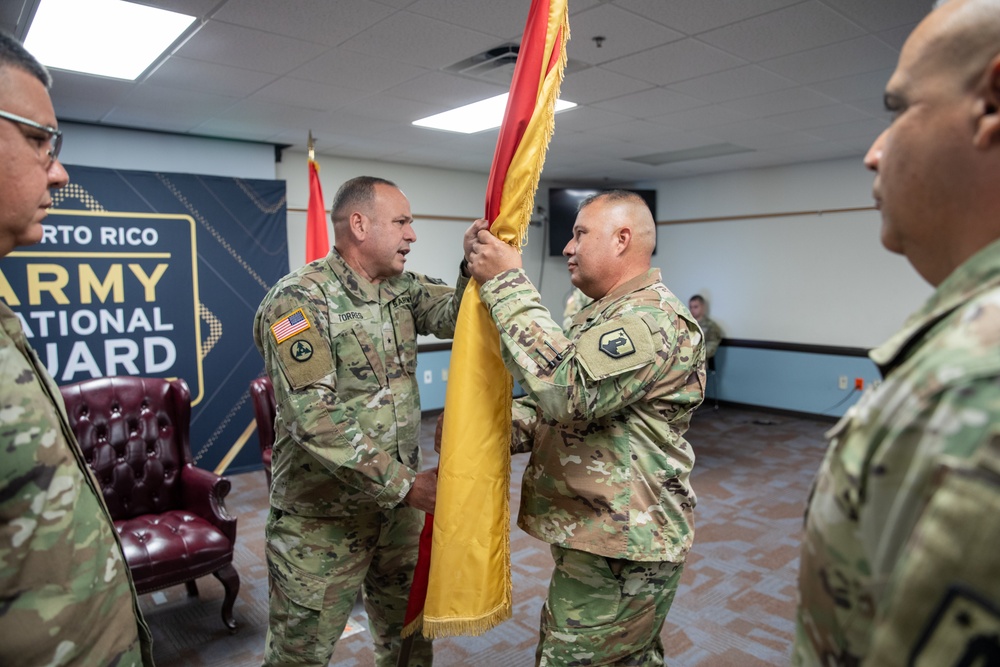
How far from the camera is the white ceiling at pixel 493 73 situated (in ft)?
8.49

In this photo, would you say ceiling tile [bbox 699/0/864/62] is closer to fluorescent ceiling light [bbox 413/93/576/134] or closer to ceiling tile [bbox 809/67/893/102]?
ceiling tile [bbox 809/67/893/102]

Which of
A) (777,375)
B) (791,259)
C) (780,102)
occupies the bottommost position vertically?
(777,375)

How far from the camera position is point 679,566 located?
157 cm

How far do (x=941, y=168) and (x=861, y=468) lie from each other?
0.91ft

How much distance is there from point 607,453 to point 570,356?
308 mm

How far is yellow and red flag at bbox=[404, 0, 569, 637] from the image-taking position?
148cm

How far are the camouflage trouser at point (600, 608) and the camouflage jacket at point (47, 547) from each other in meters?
0.90

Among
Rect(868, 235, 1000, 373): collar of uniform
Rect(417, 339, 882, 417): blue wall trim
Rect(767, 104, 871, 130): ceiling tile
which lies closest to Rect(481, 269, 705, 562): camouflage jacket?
Rect(868, 235, 1000, 373): collar of uniform

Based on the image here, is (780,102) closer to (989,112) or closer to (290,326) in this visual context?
(290,326)

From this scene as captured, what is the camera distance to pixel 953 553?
43 centimetres

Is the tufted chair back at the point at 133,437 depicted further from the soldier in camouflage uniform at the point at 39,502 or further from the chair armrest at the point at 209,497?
the soldier in camouflage uniform at the point at 39,502

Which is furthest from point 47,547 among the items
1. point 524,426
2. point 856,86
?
point 856,86

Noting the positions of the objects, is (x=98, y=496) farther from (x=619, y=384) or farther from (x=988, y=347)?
(x=988, y=347)

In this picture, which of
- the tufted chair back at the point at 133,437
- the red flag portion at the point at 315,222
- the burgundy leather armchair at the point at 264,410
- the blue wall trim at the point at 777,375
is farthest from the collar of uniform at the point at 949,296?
Answer: the blue wall trim at the point at 777,375
